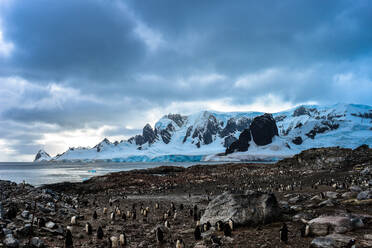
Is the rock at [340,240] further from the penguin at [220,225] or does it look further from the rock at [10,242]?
the rock at [10,242]

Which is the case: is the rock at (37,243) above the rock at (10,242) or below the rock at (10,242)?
below

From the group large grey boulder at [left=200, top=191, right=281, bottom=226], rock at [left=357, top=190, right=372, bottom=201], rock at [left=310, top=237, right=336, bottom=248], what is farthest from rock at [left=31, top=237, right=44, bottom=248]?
rock at [left=357, top=190, right=372, bottom=201]

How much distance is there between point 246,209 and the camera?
10.0 m

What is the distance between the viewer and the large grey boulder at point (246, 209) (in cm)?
984

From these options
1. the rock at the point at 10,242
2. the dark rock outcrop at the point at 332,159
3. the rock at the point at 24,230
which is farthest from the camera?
the dark rock outcrop at the point at 332,159

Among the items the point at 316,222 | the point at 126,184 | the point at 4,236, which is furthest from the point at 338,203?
the point at 126,184

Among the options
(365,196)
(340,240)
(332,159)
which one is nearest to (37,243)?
(340,240)

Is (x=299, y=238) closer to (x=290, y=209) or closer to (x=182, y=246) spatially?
(x=182, y=246)

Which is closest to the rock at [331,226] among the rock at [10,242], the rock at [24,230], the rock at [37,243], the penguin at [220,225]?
the penguin at [220,225]

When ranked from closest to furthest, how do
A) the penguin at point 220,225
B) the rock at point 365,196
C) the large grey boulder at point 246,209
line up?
the penguin at point 220,225
the large grey boulder at point 246,209
the rock at point 365,196

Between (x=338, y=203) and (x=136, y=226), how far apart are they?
10108 mm

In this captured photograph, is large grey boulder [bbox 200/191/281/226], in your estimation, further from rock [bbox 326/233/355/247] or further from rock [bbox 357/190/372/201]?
rock [bbox 357/190/372/201]

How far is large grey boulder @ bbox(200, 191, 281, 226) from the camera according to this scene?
984 cm

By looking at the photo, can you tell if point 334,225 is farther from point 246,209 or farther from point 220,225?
point 220,225
